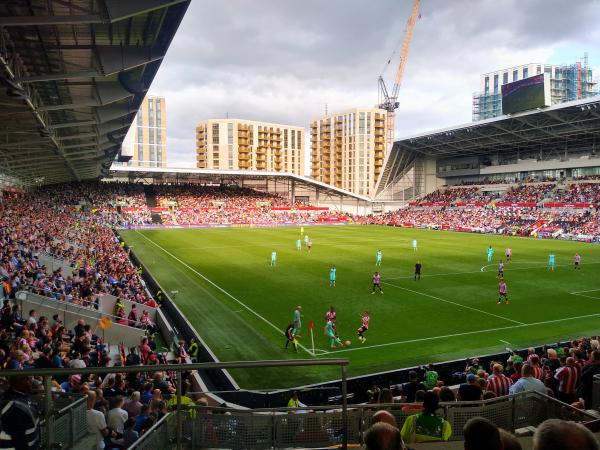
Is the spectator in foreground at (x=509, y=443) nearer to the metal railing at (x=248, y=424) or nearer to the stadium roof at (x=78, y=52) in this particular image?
the metal railing at (x=248, y=424)

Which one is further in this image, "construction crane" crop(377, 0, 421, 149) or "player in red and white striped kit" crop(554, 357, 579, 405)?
"construction crane" crop(377, 0, 421, 149)

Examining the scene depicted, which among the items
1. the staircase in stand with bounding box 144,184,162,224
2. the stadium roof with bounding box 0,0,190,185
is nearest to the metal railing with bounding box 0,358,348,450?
the stadium roof with bounding box 0,0,190,185

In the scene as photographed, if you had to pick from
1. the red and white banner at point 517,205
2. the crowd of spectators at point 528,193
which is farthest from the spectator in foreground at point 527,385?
the crowd of spectators at point 528,193

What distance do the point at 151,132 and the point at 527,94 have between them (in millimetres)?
138678

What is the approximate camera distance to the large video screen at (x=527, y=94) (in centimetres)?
5594

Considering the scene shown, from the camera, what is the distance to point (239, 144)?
13675 cm

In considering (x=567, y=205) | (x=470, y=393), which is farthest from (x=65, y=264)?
(x=567, y=205)

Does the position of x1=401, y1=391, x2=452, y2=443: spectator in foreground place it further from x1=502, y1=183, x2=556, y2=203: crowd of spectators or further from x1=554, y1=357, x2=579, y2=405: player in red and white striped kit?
x1=502, y1=183, x2=556, y2=203: crowd of spectators

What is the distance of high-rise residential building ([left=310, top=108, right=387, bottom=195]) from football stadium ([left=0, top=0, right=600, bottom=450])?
60.5m

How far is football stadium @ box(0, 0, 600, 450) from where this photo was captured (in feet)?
15.6

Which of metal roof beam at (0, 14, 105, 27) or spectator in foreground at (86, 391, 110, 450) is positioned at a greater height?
metal roof beam at (0, 14, 105, 27)

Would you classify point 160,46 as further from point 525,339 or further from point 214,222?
point 214,222

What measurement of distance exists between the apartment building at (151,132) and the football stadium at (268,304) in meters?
93.8

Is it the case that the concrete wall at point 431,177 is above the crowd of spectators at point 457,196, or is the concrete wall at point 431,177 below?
above
